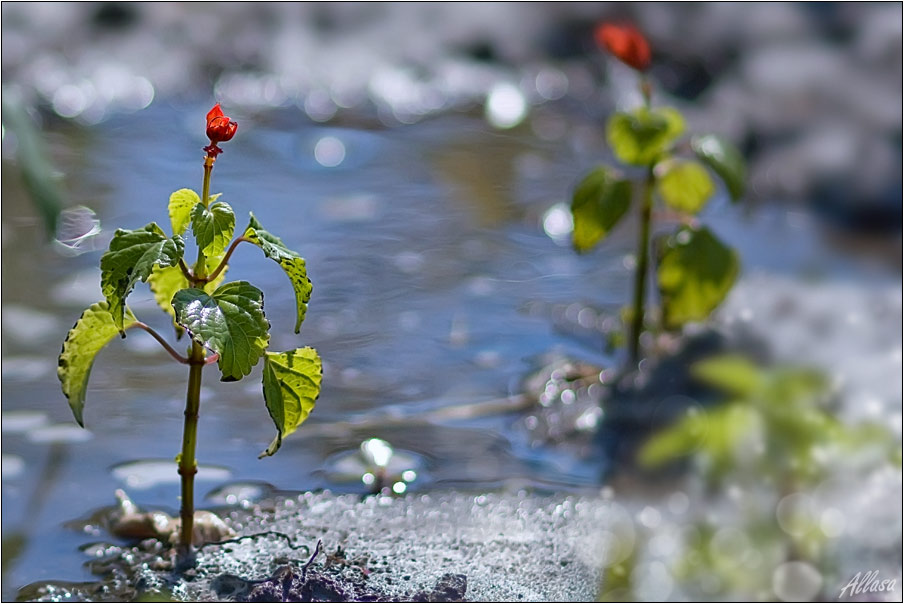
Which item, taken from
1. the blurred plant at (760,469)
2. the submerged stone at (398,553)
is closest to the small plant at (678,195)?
the blurred plant at (760,469)

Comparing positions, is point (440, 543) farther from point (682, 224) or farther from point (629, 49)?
point (629, 49)

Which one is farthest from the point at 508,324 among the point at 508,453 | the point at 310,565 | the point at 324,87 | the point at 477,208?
the point at 324,87

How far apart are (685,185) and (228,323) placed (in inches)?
36.9

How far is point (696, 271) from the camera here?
5.26 ft

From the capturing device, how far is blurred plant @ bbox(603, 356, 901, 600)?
4.00 ft

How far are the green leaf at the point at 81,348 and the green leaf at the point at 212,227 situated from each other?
5.2 inches

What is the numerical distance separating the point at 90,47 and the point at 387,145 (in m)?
1.03

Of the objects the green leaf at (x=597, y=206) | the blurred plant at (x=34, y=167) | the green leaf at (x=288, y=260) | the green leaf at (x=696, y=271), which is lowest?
the green leaf at (x=288, y=260)

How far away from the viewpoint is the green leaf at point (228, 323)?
96 centimetres

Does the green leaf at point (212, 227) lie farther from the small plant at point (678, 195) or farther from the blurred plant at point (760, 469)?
the small plant at point (678, 195)

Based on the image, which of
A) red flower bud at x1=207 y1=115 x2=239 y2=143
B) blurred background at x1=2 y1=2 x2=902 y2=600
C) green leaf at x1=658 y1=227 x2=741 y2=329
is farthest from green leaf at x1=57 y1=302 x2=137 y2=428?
green leaf at x1=658 y1=227 x2=741 y2=329

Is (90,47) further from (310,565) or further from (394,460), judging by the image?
(310,565)

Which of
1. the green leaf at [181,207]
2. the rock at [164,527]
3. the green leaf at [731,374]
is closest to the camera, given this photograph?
the green leaf at [181,207]

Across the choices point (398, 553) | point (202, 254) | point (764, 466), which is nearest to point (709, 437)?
point (764, 466)
